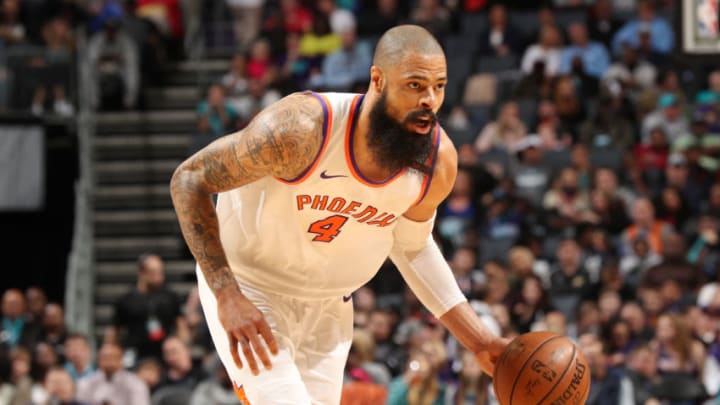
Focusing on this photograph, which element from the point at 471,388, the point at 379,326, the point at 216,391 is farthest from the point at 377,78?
the point at 379,326

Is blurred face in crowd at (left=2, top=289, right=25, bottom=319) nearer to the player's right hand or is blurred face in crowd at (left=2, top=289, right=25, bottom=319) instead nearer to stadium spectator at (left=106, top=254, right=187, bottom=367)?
stadium spectator at (left=106, top=254, right=187, bottom=367)

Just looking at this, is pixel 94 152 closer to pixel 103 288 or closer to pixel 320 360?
pixel 103 288

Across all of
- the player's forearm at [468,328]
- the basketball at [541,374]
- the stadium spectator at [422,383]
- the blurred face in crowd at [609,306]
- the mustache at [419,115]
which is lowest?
the stadium spectator at [422,383]

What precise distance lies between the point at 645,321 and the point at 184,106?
8209 millimetres

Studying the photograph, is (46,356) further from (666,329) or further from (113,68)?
(666,329)

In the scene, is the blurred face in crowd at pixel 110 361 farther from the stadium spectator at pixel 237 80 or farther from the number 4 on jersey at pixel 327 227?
the number 4 on jersey at pixel 327 227

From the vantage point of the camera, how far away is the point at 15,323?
13109 mm

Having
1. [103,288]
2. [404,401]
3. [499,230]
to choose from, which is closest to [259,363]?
[404,401]

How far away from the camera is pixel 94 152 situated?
52.7 feet

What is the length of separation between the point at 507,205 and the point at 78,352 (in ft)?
14.8

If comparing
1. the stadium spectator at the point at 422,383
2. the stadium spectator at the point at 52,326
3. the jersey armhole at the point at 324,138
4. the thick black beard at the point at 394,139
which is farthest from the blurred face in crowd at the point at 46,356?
the thick black beard at the point at 394,139

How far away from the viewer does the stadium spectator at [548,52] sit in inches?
574

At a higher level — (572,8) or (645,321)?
(572,8)

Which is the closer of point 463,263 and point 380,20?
point 463,263
